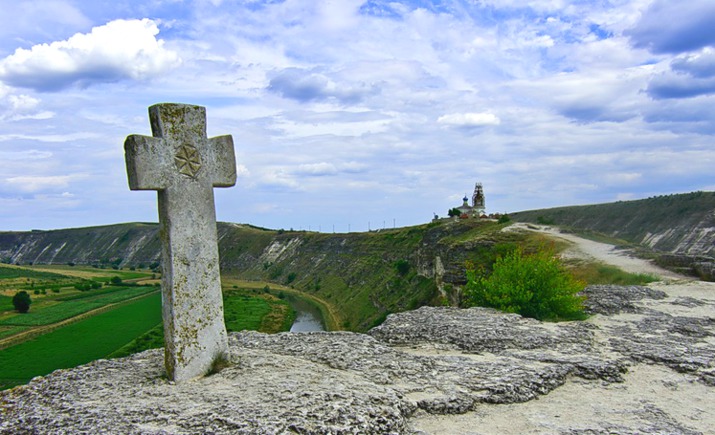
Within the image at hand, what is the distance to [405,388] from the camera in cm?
802

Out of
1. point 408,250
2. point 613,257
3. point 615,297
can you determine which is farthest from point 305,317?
point 615,297

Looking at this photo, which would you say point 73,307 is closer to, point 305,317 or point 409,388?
point 305,317

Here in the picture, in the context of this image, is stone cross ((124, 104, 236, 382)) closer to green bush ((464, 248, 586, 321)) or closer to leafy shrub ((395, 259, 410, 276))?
green bush ((464, 248, 586, 321))

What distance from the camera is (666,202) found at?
95.9 meters

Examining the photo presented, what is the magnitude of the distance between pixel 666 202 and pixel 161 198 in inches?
4176

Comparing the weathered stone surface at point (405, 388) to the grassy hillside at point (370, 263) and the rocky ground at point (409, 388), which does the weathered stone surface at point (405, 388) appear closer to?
the rocky ground at point (409, 388)

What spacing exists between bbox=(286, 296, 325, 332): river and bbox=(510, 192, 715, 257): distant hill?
103ft

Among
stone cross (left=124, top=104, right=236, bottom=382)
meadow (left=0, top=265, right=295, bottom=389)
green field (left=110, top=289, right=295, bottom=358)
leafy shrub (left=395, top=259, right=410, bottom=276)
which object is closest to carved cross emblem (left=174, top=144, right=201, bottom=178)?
stone cross (left=124, top=104, right=236, bottom=382)

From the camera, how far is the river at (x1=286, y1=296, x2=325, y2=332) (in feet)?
195

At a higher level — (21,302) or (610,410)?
(610,410)

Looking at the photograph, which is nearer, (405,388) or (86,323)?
(405,388)

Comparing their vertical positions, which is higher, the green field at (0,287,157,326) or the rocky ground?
the rocky ground

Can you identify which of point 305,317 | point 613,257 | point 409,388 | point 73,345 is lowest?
point 305,317

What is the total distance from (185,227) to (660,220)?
3823 inches
